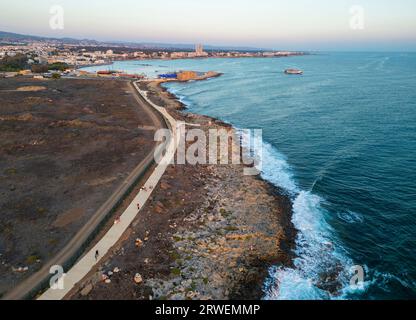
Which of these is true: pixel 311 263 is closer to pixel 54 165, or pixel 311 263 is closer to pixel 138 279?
pixel 138 279

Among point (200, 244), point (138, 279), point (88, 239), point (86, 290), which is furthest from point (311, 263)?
point (88, 239)

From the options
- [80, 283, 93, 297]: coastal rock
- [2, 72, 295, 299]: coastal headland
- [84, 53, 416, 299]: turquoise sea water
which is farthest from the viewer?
[84, 53, 416, 299]: turquoise sea water

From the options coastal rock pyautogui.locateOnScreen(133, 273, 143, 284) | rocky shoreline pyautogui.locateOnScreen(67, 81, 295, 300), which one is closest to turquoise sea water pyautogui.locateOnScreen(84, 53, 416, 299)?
rocky shoreline pyautogui.locateOnScreen(67, 81, 295, 300)

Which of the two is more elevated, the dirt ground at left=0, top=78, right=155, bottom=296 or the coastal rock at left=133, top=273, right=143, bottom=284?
the dirt ground at left=0, top=78, right=155, bottom=296

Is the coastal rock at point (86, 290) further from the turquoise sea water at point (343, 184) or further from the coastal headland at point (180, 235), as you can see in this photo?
the turquoise sea water at point (343, 184)

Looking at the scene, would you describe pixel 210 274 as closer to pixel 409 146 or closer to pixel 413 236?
pixel 413 236

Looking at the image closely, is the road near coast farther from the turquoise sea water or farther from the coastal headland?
the turquoise sea water

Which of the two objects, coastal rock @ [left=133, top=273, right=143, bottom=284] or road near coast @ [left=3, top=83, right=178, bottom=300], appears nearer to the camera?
road near coast @ [left=3, top=83, right=178, bottom=300]
